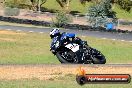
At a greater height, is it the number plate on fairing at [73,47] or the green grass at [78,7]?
the number plate on fairing at [73,47]

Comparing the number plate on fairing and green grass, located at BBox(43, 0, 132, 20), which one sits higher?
the number plate on fairing

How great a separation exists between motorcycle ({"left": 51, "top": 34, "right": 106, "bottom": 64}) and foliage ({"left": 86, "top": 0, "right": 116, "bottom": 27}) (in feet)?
94.5

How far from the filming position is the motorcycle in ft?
63.6

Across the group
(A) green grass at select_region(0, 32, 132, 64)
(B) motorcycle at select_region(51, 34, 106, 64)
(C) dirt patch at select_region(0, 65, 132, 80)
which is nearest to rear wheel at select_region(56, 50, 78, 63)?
(B) motorcycle at select_region(51, 34, 106, 64)

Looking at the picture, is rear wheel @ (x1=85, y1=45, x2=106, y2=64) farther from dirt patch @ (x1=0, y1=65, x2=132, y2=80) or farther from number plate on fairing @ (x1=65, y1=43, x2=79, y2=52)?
dirt patch @ (x1=0, y1=65, x2=132, y2=80)

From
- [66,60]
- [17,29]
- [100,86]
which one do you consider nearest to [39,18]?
[17,29]

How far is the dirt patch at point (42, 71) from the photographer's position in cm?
1423

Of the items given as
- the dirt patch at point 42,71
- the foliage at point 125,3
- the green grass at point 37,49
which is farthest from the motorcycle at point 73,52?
the foliage at point 125,3

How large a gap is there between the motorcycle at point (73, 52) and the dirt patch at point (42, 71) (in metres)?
3.90

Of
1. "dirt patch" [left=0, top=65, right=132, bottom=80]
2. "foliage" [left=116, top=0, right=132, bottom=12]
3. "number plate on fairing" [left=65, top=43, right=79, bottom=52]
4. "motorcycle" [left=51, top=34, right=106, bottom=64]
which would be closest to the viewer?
"dirt patch" [left=0, top=65, right=132, bottom=80]

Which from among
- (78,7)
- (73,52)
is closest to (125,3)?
(78,7)

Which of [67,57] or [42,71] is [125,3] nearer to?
[67,57]

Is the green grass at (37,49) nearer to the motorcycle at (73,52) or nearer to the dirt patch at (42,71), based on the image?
Result: the motorcycle at (73,52)

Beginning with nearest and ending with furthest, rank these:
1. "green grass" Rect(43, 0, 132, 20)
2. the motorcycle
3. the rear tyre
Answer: the rear tyre, the motorcycle, "green grass" Rect(43, 0, 132, 20)
